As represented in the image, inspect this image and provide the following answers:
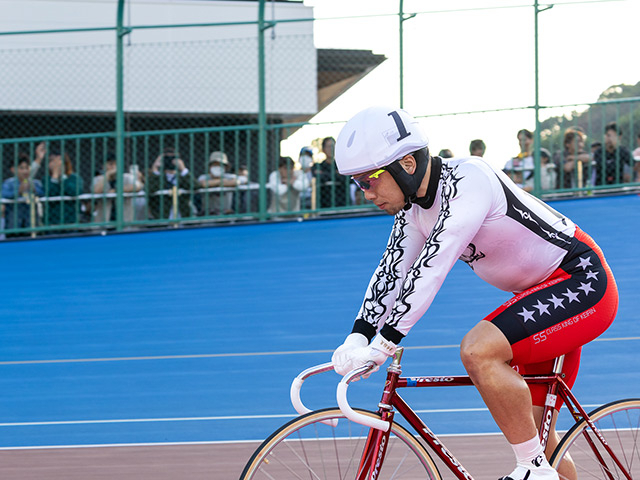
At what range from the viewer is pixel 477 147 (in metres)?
9.57

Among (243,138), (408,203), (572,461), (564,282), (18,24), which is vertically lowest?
(572,461)

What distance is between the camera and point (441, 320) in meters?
7.44

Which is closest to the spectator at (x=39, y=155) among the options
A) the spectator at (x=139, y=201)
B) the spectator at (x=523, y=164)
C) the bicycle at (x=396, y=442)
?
the spectator at (x=139, y=201)

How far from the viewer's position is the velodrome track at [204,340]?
493cm

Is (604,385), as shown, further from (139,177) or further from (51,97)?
(51,97)

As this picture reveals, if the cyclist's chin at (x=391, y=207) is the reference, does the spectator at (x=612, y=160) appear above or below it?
above

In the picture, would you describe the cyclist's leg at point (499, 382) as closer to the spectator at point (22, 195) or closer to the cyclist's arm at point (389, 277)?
the cyclist's arm at point (389, 277)

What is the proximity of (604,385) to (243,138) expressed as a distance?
573cm

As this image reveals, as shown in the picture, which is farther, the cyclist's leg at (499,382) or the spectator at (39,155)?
the spectator at (39,155)

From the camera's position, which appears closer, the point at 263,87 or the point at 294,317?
the point at 294,317

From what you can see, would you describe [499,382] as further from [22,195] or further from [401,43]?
[22,195]

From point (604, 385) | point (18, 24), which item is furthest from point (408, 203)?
point (18, 24)

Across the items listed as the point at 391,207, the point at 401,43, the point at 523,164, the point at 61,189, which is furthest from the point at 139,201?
the point at 391,207

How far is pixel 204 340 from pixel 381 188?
16.0 ft
